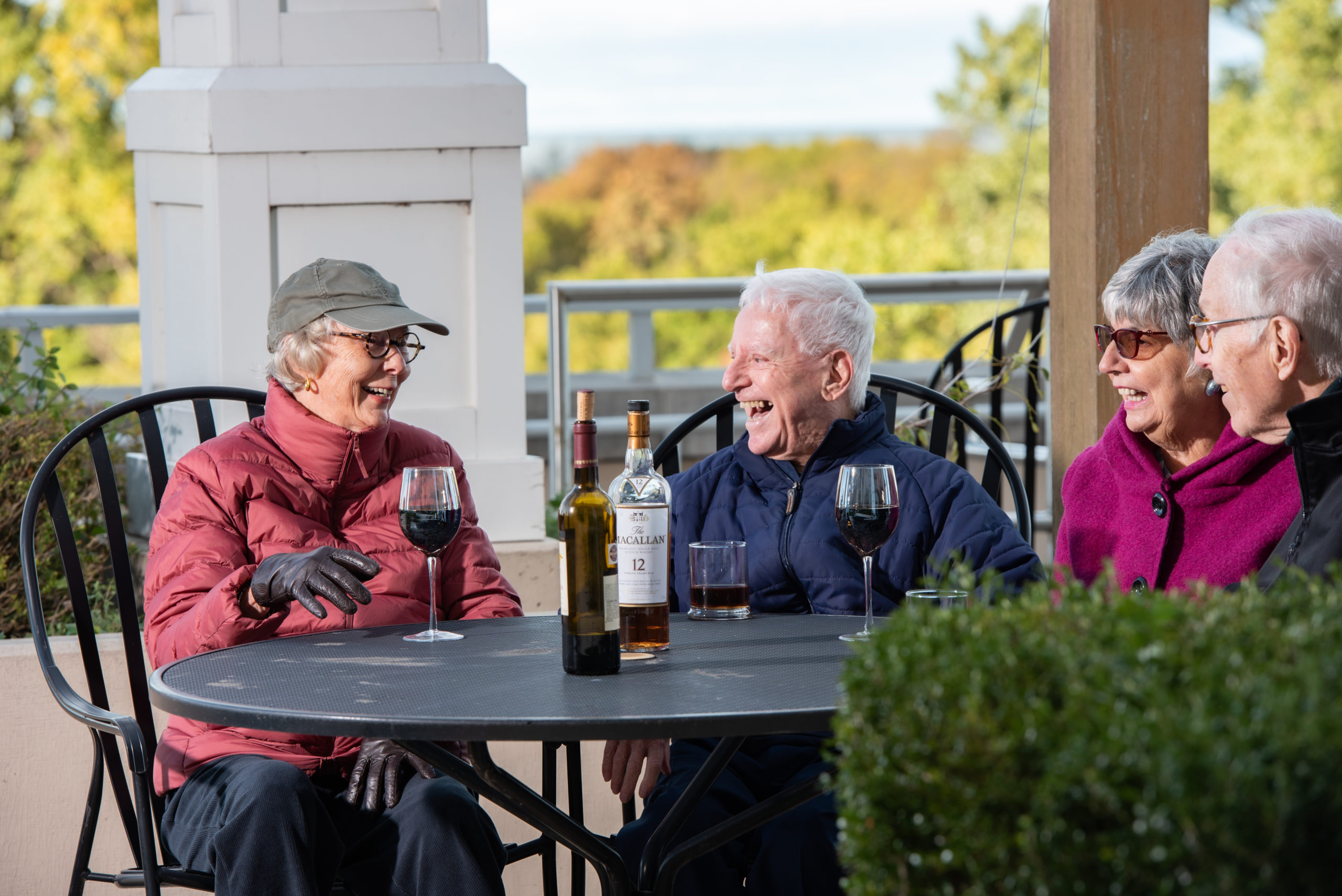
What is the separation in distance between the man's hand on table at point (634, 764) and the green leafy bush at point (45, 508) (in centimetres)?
141

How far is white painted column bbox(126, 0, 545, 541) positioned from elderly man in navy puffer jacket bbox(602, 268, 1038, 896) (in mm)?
899

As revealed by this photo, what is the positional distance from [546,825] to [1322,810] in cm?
118

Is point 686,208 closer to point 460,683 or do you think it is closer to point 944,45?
point 944,45

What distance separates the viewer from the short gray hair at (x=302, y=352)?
2688 mm

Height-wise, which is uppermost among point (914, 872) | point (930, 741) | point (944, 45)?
point (944, 45)

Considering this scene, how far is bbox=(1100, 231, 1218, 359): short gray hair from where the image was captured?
2.56 m

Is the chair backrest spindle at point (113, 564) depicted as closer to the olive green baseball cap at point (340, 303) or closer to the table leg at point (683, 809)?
the olive green baseball cap at point (340, 303)

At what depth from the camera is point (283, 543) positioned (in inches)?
101

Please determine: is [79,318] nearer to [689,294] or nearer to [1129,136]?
[689,294]

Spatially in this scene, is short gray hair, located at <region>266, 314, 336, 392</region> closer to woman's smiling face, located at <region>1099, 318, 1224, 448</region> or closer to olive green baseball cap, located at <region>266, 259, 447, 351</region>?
olive green baseball cap, located at <region>266, 259, 447, 351</region>

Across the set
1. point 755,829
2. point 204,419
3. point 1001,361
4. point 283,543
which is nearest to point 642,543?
point 755,829

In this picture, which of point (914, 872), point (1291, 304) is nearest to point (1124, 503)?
point (1291, 304)

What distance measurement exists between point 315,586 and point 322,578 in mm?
16

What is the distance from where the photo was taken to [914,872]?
3.98 ft
